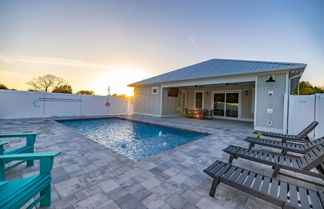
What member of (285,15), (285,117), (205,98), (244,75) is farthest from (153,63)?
(285,117)

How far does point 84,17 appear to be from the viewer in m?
7.26

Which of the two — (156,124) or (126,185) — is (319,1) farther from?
(126,185)

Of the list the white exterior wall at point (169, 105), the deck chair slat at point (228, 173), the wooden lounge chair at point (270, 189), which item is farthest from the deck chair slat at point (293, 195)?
the white exterior wall at point (169, 105)

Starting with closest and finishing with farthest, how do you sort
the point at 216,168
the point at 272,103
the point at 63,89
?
the point at 216,168
the point at 272,103
the point at 63,89

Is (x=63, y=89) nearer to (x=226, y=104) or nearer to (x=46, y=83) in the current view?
(x=46, y=83)

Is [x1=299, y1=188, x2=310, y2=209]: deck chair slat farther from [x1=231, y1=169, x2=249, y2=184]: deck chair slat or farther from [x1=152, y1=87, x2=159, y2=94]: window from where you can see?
[x1=152, y1=87, x2=159, y2=94]: window

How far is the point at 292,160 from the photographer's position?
2.47m

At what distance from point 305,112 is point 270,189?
218 inches

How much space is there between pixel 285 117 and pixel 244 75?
105 inches

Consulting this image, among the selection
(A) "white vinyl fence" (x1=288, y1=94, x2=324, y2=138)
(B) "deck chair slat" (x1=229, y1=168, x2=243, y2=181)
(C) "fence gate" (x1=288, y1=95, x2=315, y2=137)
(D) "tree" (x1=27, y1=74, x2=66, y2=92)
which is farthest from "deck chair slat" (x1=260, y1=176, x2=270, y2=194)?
(D) "tree" (x1=27, y1=74, x2=66, y2=92)

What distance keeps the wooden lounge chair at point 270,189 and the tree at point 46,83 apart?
2631 centimetres

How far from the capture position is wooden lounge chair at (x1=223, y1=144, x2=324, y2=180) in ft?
6.37

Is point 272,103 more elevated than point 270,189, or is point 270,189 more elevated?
point 272,103

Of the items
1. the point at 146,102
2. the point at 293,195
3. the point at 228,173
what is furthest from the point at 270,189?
the point at 146,102
